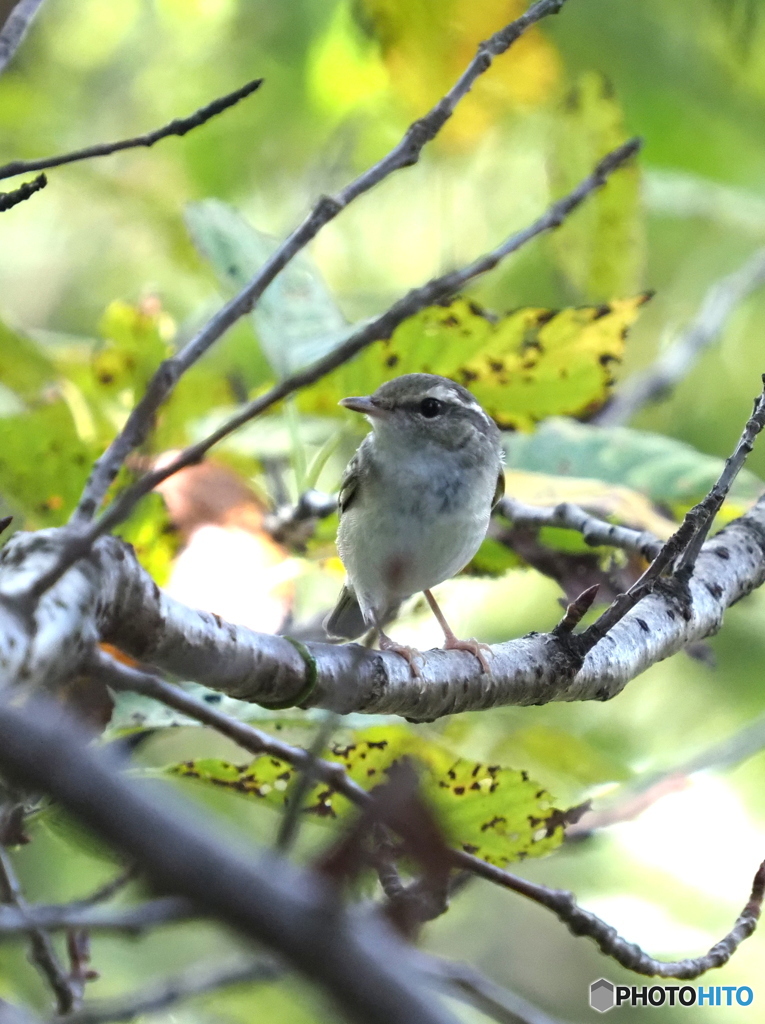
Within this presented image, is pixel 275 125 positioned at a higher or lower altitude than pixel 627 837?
higher

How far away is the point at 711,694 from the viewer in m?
5.60

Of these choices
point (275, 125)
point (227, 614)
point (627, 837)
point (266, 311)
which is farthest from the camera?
point (275, 125)

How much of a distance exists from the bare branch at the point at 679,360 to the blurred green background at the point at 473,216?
314mm

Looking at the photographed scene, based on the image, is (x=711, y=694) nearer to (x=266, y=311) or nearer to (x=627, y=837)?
(x=627, y=837)

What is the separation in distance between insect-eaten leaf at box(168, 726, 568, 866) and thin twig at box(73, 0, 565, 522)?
43.6 inches

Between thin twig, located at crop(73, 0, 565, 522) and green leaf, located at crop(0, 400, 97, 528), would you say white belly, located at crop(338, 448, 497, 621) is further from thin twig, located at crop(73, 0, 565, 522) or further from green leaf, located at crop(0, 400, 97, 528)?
thin twig, located at crop(73, 0, 565, 522)

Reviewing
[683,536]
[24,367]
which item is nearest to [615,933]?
[683,536]

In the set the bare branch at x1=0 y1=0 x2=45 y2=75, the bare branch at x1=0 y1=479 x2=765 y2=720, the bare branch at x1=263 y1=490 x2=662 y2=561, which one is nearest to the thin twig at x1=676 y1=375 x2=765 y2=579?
the bare branch at x1=0 y1=479 x2=765 y2=720

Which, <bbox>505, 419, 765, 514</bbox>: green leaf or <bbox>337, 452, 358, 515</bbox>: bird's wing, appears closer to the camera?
<bbox>505, 419, 765, 514</bbox>: green leaf

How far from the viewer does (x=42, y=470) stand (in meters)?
3.04

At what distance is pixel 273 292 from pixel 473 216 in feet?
8.87

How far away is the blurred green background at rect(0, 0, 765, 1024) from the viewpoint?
4398 mm

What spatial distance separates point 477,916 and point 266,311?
A: 4205 mm

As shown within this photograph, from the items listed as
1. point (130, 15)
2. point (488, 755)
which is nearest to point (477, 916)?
point (488, 755)
